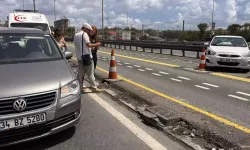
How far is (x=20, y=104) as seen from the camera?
3891 millimetres

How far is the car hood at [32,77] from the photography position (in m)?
4.00

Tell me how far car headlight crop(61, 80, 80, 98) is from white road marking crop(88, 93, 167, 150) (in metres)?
1.20

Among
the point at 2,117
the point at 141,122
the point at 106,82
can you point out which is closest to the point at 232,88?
the point at 106,82

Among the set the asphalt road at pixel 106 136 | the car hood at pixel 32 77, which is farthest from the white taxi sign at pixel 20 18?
the car hood at pixel 32 77

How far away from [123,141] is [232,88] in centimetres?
558

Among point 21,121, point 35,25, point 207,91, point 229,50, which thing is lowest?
point 207,91

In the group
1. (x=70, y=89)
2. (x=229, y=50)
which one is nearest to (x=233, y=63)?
(x=229, y=50)

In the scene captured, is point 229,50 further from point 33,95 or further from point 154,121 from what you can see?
point 33,95

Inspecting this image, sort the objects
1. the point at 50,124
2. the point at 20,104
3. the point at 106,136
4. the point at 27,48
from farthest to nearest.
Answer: the point at 27,48 → the point at 106,136 → the point at 50,124 → the point at 20,104

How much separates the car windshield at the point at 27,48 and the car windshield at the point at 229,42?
9996mm

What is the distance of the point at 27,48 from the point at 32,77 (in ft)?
Result: 4.28

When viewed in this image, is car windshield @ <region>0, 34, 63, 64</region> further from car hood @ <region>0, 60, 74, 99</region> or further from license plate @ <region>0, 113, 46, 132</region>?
license plate @ <region>0, 113, 46, 132</region>

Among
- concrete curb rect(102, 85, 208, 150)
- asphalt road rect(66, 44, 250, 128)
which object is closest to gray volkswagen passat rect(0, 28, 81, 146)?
concrete curb rect(102, 85, 208, 150)

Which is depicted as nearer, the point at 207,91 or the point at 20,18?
the point at 207,91
